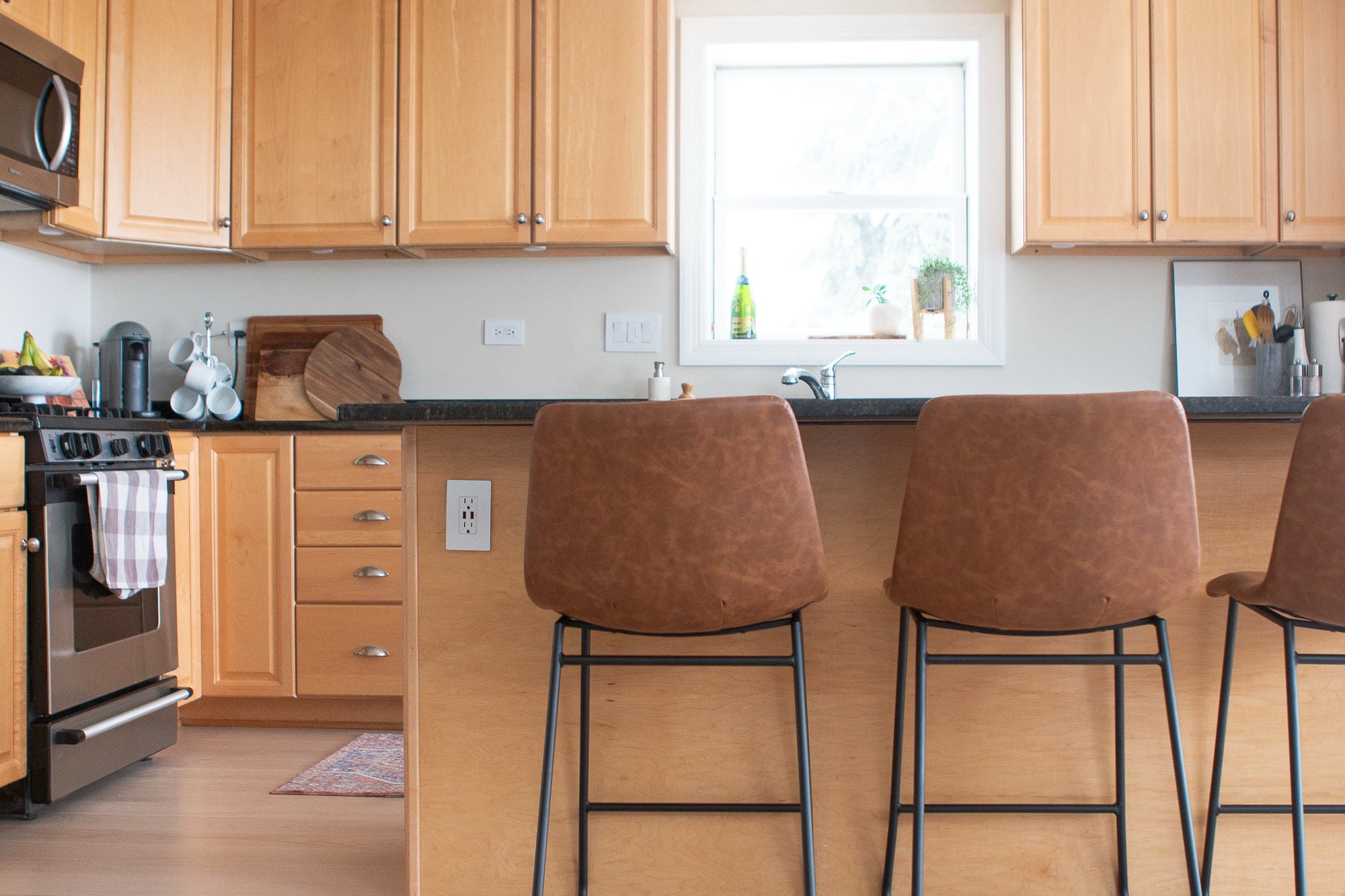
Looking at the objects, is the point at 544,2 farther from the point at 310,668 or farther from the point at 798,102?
the point at 310,668

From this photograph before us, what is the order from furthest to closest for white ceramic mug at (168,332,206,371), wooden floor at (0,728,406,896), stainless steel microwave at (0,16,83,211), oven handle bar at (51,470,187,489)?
white ceramic mug at (168,332,206,371) → stainless steel microwave at (0,16,83,211) → oven handle bar at (51,470,187,489) → wooden floor at (0,728,406,896)

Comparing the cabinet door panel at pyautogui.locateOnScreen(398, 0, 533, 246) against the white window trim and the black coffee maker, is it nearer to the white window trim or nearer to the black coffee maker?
the white window trim

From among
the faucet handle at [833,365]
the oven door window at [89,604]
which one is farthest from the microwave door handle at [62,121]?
the faucet handle at [833,365]

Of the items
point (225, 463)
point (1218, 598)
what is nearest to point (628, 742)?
point (1218, 598)

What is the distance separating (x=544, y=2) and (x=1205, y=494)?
8.07 feet

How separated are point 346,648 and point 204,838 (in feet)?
2.70

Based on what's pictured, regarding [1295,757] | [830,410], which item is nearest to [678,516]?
[830,410]

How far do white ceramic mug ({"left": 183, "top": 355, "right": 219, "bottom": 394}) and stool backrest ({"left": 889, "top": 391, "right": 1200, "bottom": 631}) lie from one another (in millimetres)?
2687

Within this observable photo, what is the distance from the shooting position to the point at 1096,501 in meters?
1.33

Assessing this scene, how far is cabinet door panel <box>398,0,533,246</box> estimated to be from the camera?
315 cm

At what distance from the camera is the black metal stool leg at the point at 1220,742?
1548 mm

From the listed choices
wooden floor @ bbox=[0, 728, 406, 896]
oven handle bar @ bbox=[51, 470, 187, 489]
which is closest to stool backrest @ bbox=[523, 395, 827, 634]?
wooden floor @ bbox=[0, 728, 406, 896]

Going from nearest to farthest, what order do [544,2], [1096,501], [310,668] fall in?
[1096,501] < [310,668] < [544,2]

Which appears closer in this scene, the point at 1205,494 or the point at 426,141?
the point at 1205,494
